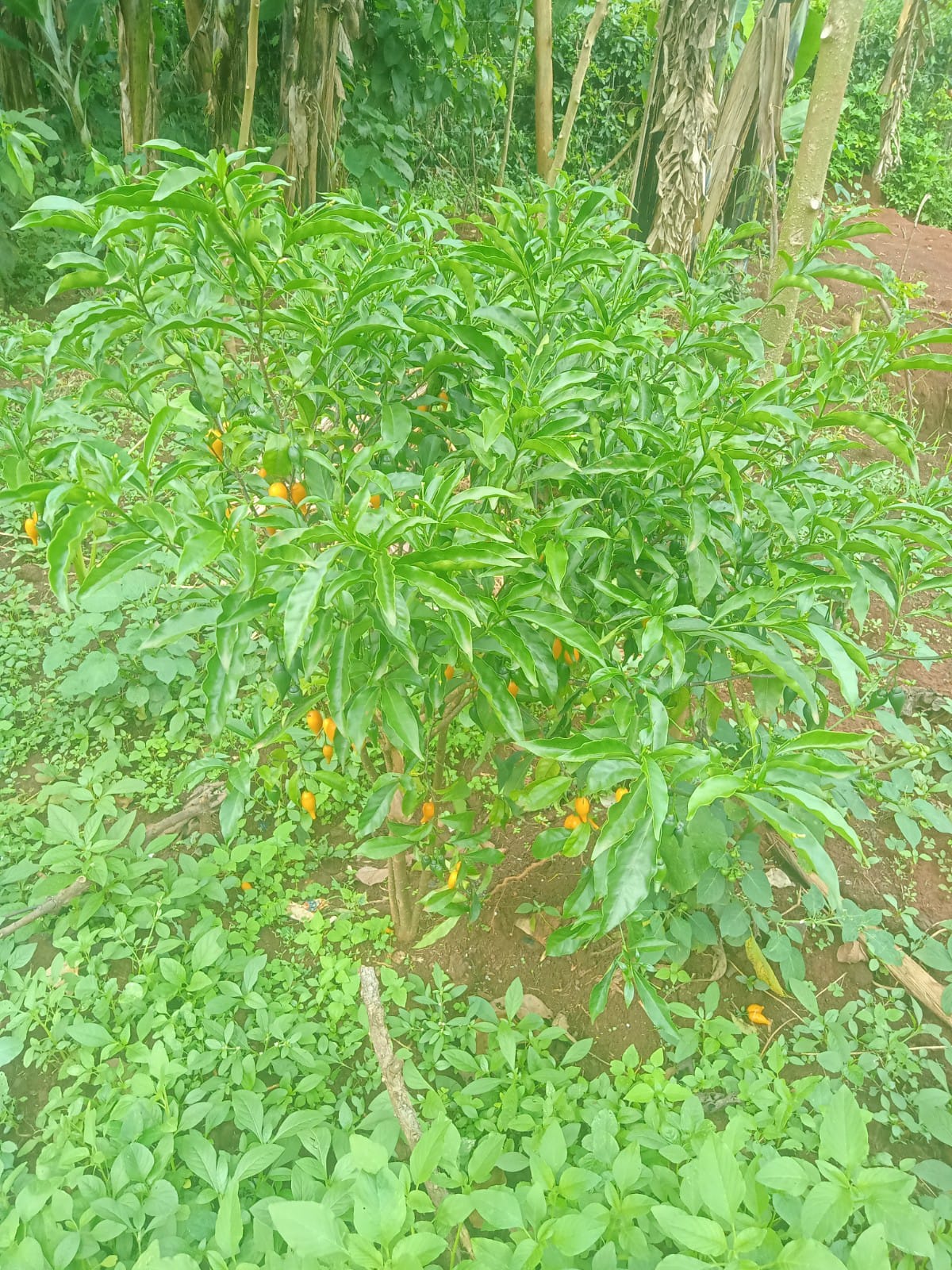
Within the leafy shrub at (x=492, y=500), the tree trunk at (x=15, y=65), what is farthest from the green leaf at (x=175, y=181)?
the tree trunk at (x=15, y=65)

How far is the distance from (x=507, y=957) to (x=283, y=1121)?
26.6 inches

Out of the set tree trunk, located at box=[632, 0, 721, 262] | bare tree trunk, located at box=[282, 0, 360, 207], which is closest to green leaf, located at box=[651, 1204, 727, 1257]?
bare tree trunk, located at box=[282, 0, 360, 207]

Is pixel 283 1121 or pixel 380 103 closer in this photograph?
pixel 283 1121

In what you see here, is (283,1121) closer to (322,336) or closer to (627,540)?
(627,540)

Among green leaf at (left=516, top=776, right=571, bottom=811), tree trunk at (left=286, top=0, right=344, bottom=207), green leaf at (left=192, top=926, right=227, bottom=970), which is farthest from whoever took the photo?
tree trunk at (left=286, top=0, right=344, bottom=207)

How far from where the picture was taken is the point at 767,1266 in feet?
3.54

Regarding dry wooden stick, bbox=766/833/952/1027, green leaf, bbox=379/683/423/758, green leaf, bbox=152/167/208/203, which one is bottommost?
dry wooden stick, bbox=766/833/952/1027

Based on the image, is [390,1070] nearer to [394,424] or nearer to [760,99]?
[394,424]

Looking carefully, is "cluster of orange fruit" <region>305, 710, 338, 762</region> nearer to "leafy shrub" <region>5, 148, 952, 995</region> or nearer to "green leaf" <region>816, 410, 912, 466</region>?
"leafy shrub" <region>5, 148, 952, 995</region>

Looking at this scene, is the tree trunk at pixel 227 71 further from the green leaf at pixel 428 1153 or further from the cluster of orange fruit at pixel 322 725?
the green leaf at pixel 428 1153

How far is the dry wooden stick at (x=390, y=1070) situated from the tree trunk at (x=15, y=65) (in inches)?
204

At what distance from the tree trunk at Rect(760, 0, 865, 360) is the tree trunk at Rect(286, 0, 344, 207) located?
2905mm

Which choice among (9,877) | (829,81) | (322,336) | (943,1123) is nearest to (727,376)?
(322,336)

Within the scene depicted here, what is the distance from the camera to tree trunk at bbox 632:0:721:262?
434cm
